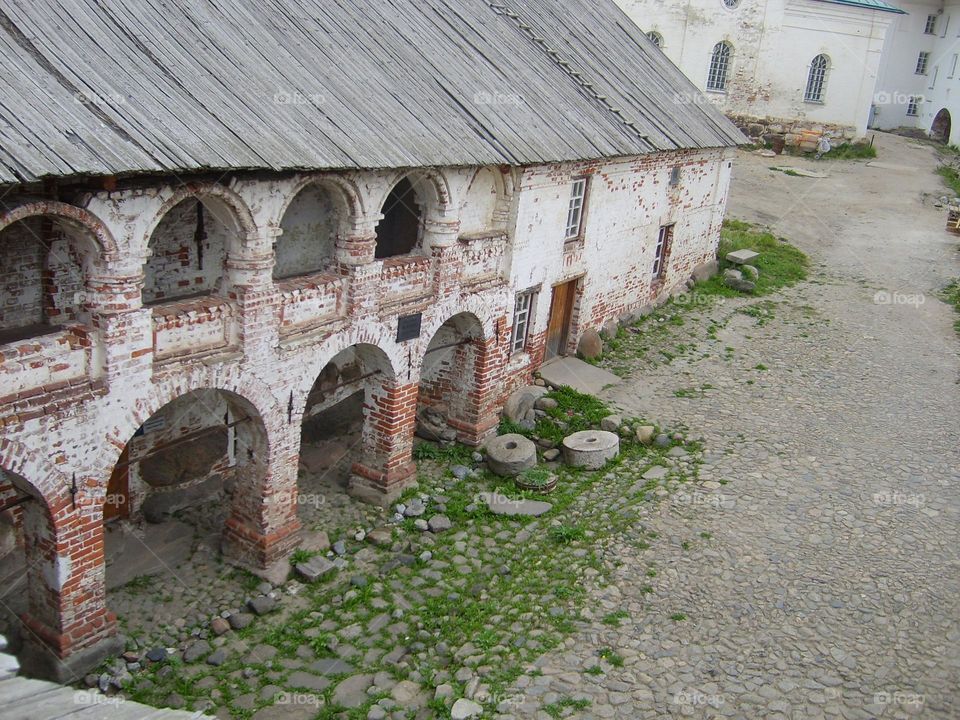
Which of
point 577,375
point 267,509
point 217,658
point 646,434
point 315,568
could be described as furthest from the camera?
point 577,375

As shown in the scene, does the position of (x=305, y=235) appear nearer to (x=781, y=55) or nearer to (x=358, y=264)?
(x=358, y=264)

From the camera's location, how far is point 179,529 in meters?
12.0

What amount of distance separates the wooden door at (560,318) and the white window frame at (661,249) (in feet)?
12.3

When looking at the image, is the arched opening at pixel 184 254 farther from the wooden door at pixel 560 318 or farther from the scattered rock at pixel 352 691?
the wooden door at pixel 560 318

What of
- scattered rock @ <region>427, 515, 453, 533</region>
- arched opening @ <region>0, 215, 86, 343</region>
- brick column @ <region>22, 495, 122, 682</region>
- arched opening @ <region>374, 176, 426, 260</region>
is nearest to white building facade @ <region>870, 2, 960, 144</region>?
arched opening @ <region>374, 176, 426, 260</region>

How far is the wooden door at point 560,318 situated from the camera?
1664 centimetres

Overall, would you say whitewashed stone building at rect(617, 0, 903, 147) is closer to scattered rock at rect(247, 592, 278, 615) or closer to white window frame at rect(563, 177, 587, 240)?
white window frame at rect(563, 177, 587, 240)

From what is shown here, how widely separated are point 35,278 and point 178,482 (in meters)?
3.79

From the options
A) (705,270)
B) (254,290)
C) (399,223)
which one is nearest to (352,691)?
(254,290)

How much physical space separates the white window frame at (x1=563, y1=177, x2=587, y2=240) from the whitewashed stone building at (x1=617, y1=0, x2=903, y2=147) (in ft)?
74.6

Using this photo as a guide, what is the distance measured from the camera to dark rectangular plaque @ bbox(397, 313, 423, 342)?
1216cm

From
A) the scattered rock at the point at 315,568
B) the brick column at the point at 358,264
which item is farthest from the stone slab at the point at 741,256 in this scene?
the scattered rock at the point at 315,568

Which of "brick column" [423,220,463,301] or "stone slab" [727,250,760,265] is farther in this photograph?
"stone slab" [727,250,760,265]

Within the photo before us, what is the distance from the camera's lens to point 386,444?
42.0 ft
